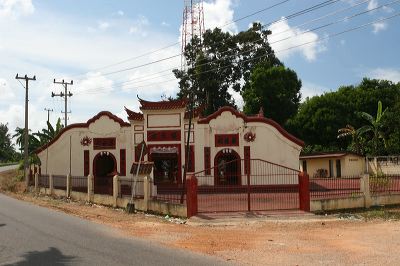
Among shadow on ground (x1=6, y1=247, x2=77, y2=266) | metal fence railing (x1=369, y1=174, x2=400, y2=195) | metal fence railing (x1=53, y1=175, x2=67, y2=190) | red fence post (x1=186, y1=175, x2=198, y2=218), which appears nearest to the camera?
shadow on ground (x1=6, y1=247, x2=77, y2=266)

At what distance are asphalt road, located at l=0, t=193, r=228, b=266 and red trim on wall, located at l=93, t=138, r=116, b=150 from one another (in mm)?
15360

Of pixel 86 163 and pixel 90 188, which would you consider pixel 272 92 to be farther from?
pixel 90 188

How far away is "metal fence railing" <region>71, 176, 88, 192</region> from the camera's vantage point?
86.7 feet

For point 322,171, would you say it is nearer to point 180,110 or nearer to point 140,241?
point 180,110

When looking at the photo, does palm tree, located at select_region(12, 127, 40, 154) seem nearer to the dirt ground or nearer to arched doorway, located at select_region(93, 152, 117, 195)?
arched doorway, located at select_region(93, 152, 117, 195)

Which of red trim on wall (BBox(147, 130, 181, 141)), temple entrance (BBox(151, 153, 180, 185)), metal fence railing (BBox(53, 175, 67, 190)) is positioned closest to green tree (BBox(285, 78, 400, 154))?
temple entrance (BBox(151, 153, 180, 185))

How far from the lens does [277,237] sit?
13.2 m

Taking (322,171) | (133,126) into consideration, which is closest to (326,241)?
(133,126)

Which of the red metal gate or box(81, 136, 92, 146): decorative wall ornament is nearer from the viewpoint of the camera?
the red metal gate

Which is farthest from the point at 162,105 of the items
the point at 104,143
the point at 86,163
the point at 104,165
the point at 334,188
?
the point at 334,188

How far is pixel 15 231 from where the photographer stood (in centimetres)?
1312

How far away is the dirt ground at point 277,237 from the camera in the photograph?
10.3m

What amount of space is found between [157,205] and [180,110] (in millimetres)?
9551

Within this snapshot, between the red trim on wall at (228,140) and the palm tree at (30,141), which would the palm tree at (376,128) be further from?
the palm tree at (30,141)
